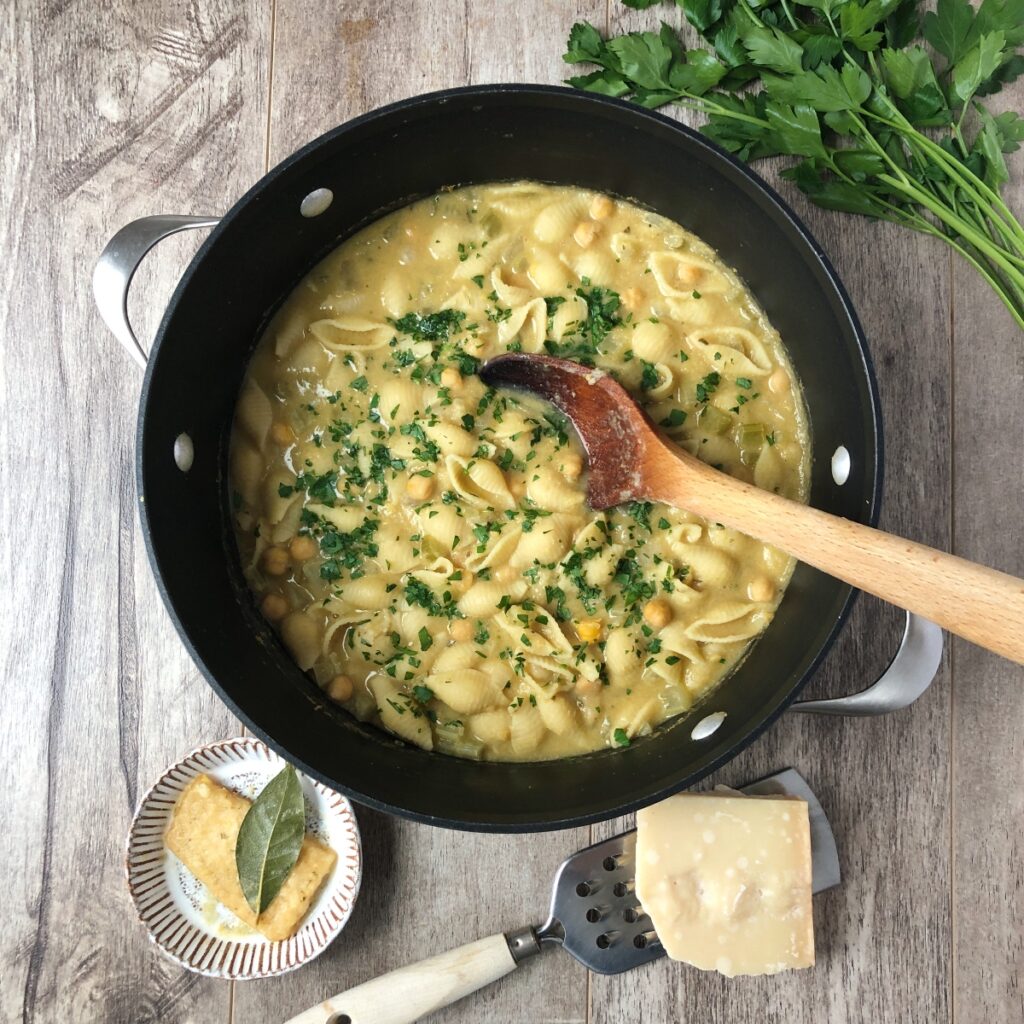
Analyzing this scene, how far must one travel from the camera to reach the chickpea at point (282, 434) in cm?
301

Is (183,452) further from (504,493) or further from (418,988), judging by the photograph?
(418,988)

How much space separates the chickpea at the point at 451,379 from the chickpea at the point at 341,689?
937 millimetres

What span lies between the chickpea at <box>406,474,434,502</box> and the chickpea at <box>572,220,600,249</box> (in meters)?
0.87

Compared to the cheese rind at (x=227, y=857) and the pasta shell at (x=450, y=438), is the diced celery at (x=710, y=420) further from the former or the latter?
the cheese rind at (x=227, y=857)

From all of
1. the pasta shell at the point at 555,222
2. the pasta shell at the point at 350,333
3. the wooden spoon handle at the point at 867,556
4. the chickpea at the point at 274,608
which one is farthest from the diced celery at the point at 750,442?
the chickpea at the point at 274,608

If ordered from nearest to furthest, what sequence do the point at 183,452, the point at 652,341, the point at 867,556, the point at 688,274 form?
the point at 867,556 → the point at 183,452 → the point at 652,341 → the point at 688,274

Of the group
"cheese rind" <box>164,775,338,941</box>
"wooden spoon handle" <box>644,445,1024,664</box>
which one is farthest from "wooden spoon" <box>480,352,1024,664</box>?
"cheese rind" <box>164,775,338,941</box>

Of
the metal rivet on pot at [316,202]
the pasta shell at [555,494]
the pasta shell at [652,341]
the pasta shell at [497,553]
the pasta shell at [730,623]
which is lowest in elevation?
the pasta shell at [730,623]

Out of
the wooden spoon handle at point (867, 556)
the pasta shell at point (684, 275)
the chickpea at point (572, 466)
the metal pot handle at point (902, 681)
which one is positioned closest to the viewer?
the wooden spoon handle at point (867, 556)

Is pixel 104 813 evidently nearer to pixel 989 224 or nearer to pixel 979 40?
pixel 989 224

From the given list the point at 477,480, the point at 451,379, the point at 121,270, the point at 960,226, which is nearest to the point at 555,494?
the point at 477,480

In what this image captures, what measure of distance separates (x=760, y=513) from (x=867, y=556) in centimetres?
32

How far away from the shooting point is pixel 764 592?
2.93 m

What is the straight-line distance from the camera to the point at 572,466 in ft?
9.55
